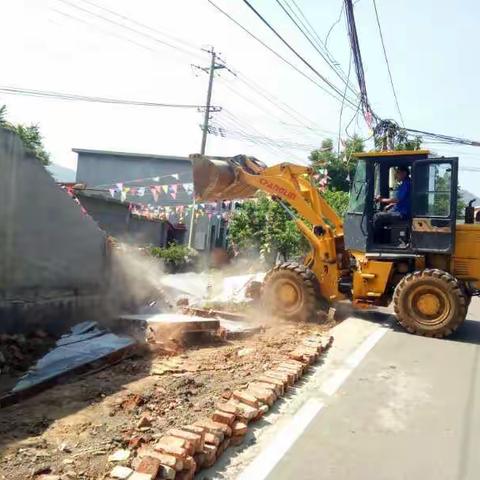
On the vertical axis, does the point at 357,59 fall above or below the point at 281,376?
above

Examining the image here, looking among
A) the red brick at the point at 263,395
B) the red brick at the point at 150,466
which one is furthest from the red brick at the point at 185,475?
the red brick at the point at 263,395

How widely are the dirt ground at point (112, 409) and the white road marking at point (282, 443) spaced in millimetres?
719

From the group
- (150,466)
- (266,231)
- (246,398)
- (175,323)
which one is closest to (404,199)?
(175,323)

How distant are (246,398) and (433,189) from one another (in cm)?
580

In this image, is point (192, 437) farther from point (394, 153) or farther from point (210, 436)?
point (394, 153)

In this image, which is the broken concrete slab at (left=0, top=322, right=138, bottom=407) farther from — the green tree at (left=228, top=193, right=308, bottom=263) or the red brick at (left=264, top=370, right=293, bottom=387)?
the green tree at (left=228, top=193, right=308, bottom=263)

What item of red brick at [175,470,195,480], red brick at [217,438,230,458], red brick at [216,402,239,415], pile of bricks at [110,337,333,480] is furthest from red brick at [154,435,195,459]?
red brick at [216,402,239,415]

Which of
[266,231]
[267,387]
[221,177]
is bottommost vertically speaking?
[267,387]

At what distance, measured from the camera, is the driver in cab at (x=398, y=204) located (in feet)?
30.9

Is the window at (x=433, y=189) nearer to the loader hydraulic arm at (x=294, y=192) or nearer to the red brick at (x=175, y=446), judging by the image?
the loader hydraulic arm at (x=294, y=192)

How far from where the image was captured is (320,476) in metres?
3.76

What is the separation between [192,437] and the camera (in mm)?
3709

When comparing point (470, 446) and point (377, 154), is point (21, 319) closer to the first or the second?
point (470, 446)

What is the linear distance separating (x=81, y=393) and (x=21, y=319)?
2.09m
